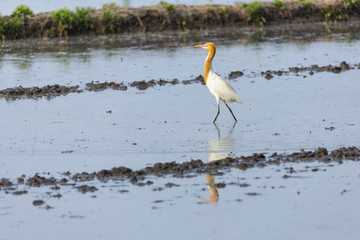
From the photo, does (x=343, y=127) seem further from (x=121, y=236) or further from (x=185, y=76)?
(x=185, y=76)

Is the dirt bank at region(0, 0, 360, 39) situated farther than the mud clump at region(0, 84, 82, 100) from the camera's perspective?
Yes

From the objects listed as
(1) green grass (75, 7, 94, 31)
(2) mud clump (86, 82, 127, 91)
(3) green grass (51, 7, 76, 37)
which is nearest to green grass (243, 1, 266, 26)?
(1) green grass (75, 7, 94, 31)

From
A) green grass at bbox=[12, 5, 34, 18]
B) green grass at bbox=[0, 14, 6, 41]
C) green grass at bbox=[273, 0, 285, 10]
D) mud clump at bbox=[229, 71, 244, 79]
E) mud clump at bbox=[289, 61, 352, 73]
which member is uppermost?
green grass at bbox=[273, 0, 285, 10]

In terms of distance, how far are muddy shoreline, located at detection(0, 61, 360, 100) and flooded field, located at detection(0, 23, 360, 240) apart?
0.08m

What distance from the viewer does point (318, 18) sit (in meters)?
35.6

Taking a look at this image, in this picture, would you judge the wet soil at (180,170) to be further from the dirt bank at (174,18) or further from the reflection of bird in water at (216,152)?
the dirt bank at (174,18)

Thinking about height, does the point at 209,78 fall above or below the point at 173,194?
above

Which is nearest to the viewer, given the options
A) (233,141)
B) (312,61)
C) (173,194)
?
(173,194)

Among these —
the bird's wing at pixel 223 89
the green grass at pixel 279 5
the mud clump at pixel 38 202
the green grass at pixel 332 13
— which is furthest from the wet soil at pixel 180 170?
the green grass at pixel 332 13

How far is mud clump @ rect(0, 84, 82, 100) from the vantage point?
19016 millimetres

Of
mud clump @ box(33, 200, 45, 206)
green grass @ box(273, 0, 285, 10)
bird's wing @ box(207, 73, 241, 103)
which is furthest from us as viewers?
green grass @ box(273, 0, 285, 10)

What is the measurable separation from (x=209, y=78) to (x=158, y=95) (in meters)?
3.20

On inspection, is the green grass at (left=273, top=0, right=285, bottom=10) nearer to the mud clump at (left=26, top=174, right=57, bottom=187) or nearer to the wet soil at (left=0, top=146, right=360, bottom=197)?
the wet soil at (left=0, top=146, right=360, bottom=197)

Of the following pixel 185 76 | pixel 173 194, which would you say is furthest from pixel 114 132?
pixel 185 76
